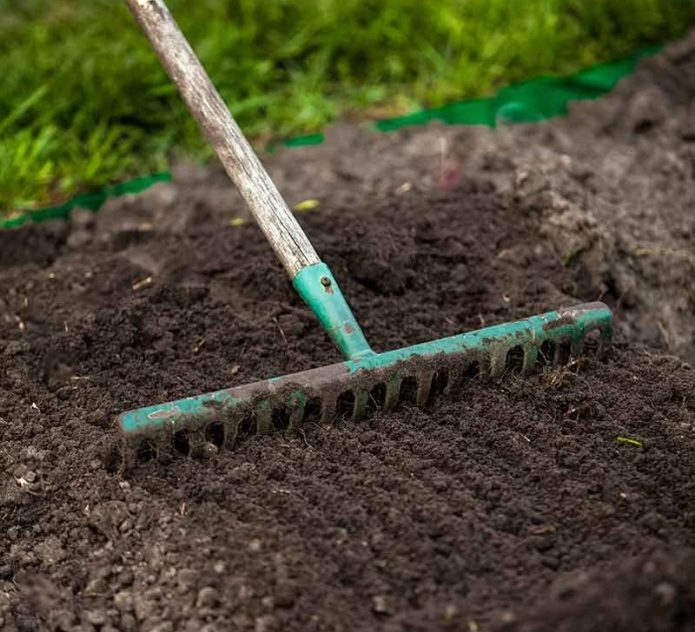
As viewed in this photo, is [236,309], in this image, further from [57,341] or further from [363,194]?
[363,194]

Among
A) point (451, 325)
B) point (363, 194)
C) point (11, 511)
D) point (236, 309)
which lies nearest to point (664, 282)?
point (451, 325)

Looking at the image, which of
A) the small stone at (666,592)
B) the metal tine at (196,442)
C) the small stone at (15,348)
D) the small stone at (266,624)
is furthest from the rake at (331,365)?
the small stone at (666,592)

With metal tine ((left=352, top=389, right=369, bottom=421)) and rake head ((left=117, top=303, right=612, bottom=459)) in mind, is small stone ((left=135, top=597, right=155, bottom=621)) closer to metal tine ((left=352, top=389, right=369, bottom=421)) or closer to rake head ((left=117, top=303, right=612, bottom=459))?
rake head ((left=117, top=303, right=612, bottom=459))

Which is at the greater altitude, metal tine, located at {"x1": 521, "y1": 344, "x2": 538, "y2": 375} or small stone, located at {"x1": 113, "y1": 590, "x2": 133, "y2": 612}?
small stone, located at {"x1": 113, "y1": 590, "x2": 133, "y2": 612}

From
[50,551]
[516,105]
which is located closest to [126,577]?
[50,551]

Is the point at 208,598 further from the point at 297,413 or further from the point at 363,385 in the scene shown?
the point at 363,385

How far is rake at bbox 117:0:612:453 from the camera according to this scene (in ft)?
8.09

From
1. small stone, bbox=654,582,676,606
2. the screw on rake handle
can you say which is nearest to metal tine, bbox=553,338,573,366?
the screw on rake handle

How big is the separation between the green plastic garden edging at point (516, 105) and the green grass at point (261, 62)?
0.11 m

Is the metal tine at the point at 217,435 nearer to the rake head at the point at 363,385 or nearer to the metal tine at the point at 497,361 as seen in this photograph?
the rake head at the point at 363,385

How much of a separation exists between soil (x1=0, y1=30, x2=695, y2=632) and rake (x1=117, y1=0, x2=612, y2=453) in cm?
6

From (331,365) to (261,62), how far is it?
2.31 meters

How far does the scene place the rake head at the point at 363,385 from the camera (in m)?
2.45

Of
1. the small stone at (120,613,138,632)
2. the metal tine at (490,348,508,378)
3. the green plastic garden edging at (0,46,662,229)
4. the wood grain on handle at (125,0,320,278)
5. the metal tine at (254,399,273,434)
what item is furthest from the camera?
the green plastic garden edging at (0,46,662,229)
